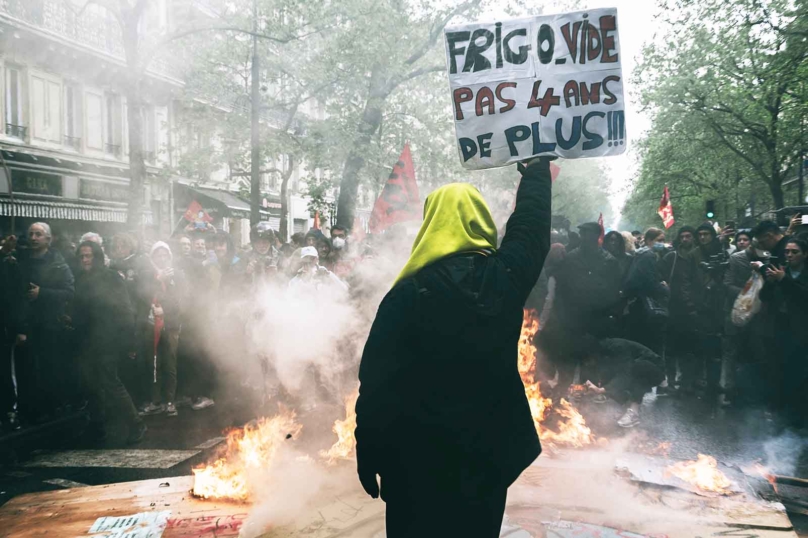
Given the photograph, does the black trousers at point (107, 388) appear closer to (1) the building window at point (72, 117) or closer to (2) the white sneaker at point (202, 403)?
(2) the white sneaker at point (202, 403)

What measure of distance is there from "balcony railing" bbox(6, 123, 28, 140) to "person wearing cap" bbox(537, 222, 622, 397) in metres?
16.3

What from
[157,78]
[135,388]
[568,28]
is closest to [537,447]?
[568,28]

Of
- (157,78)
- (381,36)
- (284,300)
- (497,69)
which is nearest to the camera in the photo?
(497,69)

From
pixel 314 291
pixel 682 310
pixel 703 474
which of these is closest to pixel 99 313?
pixel 314 291

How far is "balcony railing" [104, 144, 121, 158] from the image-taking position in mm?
21688

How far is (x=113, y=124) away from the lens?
2184 centimetres

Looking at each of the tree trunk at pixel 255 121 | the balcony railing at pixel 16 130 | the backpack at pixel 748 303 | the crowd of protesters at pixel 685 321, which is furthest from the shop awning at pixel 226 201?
the backpack at pixel 748 303

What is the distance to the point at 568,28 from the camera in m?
3.34

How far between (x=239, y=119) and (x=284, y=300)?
12.6 m

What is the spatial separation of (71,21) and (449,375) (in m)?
19.8

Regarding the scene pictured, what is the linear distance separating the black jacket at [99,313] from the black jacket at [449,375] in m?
4.68

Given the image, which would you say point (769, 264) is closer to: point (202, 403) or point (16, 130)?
point (202, 403)

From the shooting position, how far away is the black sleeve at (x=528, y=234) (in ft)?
7.45

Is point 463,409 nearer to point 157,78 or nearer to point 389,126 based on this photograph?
point 389,126
